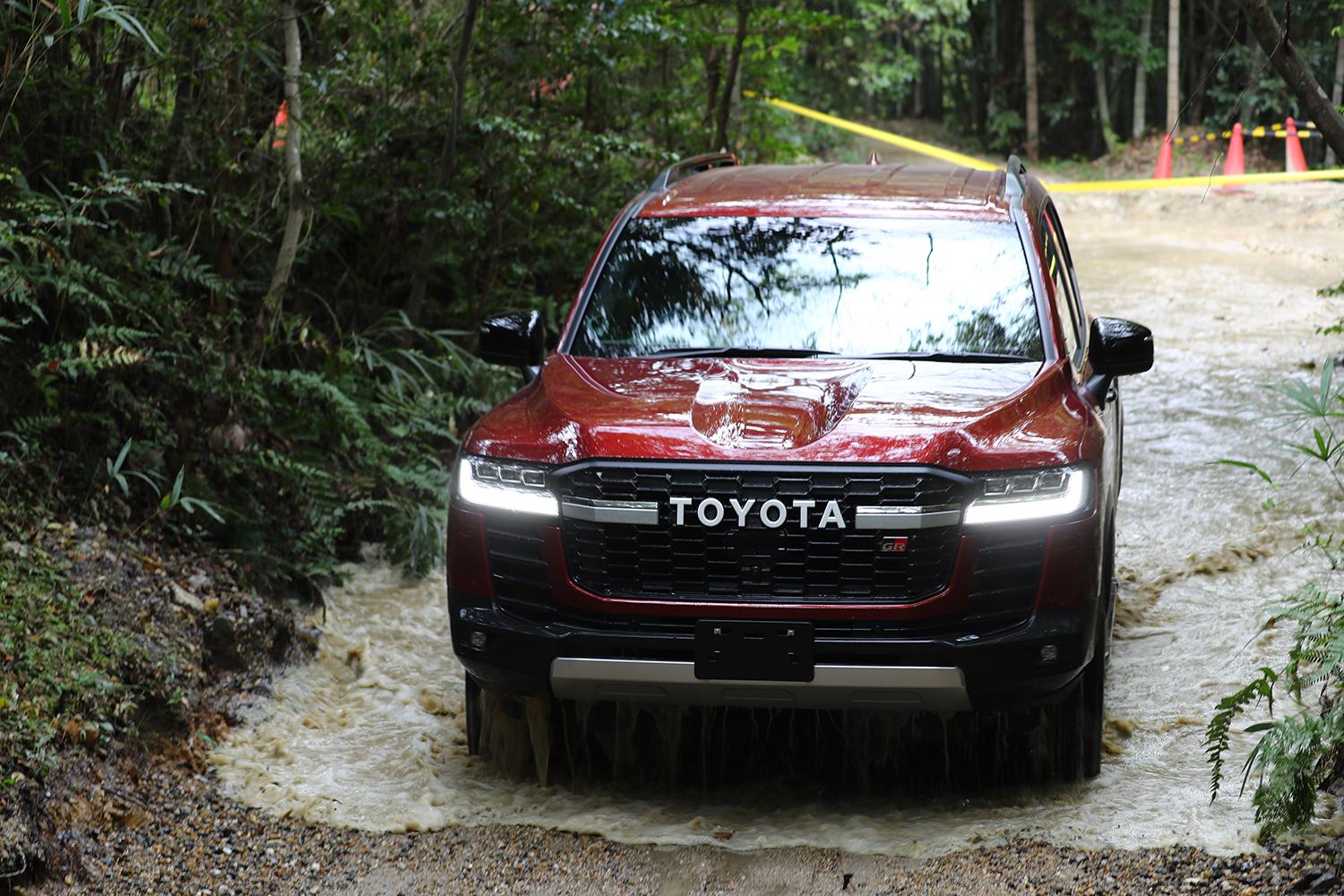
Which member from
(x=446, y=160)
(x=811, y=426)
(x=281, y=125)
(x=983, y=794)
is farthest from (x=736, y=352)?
(x=281, y=125)

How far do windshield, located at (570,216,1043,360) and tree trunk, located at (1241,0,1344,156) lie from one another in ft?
4.53

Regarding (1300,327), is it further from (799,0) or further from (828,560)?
(828,560)

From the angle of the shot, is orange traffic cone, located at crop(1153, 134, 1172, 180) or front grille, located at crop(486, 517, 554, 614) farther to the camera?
orange traffic cone, located at crop(1153, 134, 1172, 180)

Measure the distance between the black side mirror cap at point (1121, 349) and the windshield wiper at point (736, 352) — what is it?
2.98 feet

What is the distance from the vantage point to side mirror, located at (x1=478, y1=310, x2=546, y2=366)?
5.30m

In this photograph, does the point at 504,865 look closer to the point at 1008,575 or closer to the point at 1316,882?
the point at 1008,575

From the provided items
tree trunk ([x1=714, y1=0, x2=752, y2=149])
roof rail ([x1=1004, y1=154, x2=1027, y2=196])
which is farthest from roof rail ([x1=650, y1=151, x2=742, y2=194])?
tree trunk ([x1=714, y1=0, x2=752, y2=149])

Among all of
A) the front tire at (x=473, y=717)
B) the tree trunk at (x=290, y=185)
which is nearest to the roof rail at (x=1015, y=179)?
the front tire at (x=473, y=717)

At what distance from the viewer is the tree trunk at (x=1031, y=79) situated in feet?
97.7

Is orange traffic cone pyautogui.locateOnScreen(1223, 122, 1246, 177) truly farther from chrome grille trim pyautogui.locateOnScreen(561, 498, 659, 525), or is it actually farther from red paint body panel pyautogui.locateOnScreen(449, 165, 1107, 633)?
chrome grille trim pyautogui.locateOnScreen(561, 498, 659, 525)

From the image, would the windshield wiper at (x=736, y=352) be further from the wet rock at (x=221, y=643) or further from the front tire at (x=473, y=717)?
the wet rock at (x=221, y=643)

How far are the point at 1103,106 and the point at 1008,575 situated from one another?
2742 cm

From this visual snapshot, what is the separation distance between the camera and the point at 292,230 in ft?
25.1

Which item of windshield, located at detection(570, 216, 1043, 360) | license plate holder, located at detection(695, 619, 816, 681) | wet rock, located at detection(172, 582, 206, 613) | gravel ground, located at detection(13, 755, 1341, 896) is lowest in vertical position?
gravel ground, located at detection(13, 755, 1341, 896)
